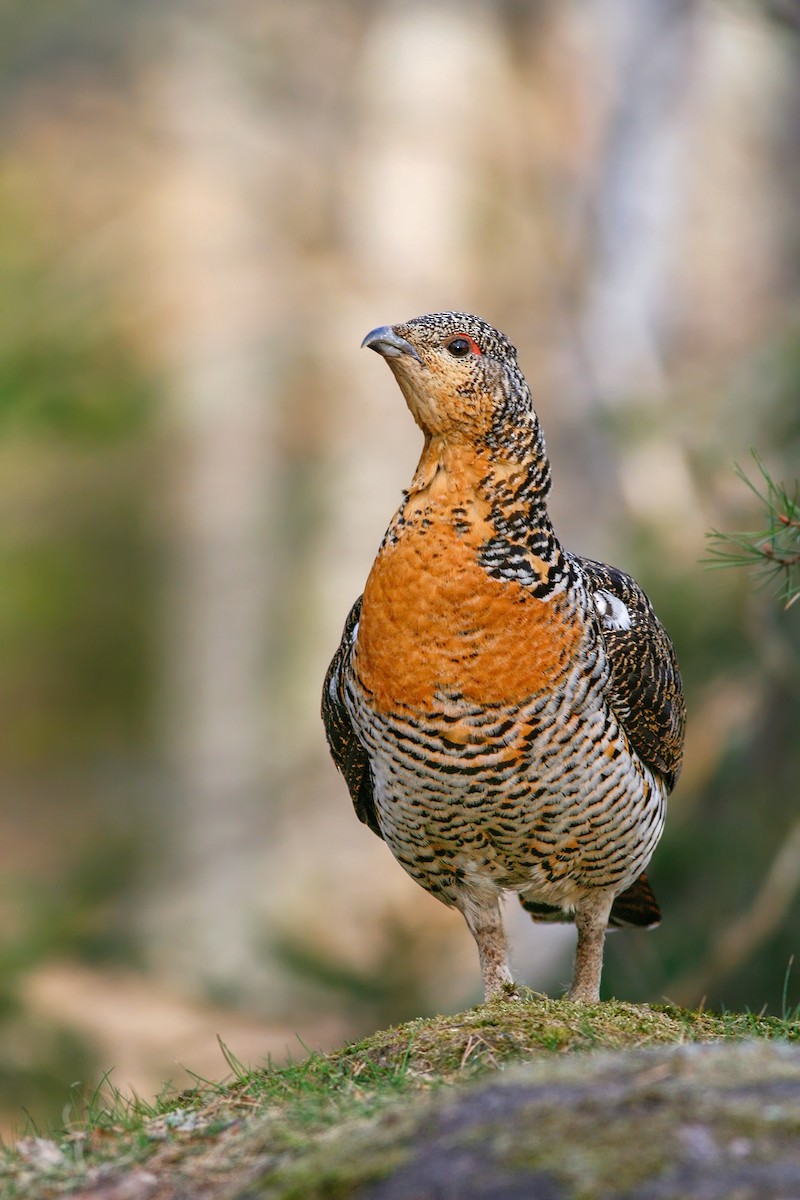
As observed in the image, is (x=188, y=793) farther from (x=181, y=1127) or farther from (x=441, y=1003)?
(x=181, y=1127)

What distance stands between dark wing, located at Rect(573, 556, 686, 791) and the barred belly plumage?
0.10 metres

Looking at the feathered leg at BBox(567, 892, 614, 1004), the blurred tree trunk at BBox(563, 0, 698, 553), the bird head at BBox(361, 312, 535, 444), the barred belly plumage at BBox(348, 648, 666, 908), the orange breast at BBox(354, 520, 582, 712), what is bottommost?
the feathered leg at BBox(567, 892, 614, 1004)

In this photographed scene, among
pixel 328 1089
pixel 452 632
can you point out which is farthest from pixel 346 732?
pixel 328 1089

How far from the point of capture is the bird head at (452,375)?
4.24 m

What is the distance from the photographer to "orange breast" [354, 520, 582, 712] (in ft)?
13.3

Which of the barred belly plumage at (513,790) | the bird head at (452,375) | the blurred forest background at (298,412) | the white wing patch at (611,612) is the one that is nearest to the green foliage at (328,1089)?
the barred belly plumage at (513,790)

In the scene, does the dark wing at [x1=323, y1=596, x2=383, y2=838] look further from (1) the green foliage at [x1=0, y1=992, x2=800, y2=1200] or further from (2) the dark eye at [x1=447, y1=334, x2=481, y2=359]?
(1) the green foliage at [x1=0, y1=992, x2=800, y2=1200]

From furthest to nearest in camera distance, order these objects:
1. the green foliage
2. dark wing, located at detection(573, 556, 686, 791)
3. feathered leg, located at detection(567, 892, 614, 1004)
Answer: feathered leg, located at detection(567, 892, 614, 1004), dark wing, located at detection(573, 556, 686, 791), the green foliage

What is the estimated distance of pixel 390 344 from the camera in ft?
13.8

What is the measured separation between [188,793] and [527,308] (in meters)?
6.44

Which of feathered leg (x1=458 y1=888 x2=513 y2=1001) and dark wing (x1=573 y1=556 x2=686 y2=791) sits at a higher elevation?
dark wing (x1=573 y1=556 x2=686 y2=791)

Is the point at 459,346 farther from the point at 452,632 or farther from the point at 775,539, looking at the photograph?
the point at 775,539

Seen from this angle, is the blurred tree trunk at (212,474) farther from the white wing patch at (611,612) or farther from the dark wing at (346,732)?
the white wing patch at (611,612)

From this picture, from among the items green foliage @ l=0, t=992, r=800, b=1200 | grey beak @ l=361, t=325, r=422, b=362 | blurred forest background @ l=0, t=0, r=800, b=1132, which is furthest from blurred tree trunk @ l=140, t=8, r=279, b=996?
→ green foliage @ l=0, t=992, r=800, b=1200
